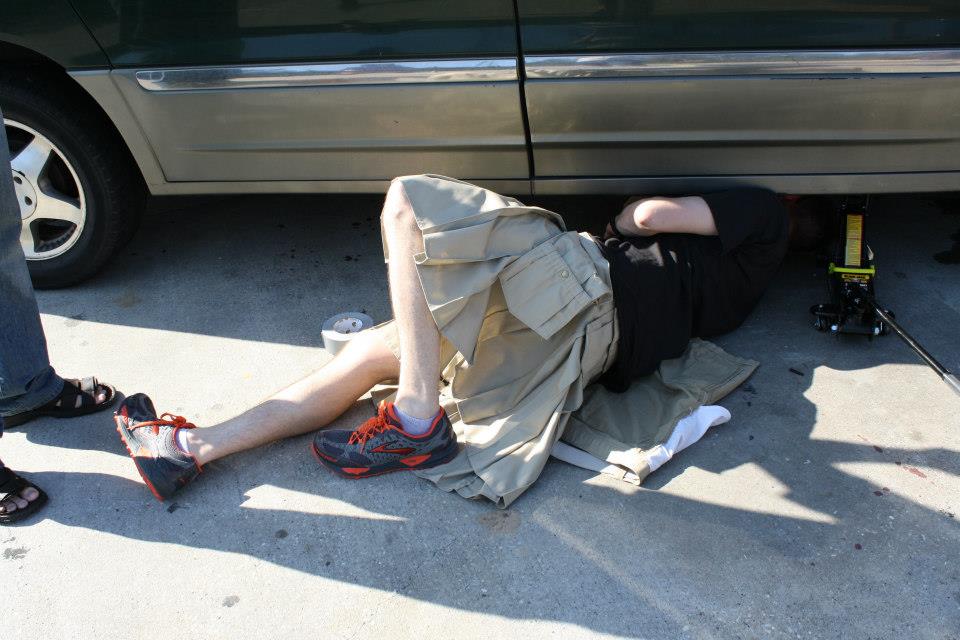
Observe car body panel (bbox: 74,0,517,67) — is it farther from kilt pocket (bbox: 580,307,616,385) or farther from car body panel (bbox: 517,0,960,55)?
kilt pocket (bbox: 580,307,616,385)

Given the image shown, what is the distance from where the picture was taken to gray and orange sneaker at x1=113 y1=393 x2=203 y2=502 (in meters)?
2.24

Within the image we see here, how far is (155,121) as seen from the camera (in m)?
2.84

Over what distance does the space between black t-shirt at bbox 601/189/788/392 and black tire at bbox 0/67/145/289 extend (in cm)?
186

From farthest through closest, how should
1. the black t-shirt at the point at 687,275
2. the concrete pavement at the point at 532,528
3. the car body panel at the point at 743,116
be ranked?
the car body panel at the point at 743,116 → the black t-shirt at the point at 687,275 → the concrete pavement at the point at 532,528

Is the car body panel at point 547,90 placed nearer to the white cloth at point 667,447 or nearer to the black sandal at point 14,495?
the white cloth at point 667,447

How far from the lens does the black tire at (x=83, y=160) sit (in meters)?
2.90

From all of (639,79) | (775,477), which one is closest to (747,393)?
(775,477)

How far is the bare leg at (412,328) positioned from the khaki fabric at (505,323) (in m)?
0.04

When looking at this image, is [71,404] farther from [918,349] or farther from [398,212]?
[918,349]

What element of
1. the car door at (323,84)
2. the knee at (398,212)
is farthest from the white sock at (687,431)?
the car door at (323,84)

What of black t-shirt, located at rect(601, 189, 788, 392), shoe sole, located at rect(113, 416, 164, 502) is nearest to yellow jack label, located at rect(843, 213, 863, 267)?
black t-shirt, located at rect(601, 189, 788, 392)

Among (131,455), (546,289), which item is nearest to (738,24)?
(546,289)

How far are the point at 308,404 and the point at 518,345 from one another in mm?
649

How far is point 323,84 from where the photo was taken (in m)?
2.69
